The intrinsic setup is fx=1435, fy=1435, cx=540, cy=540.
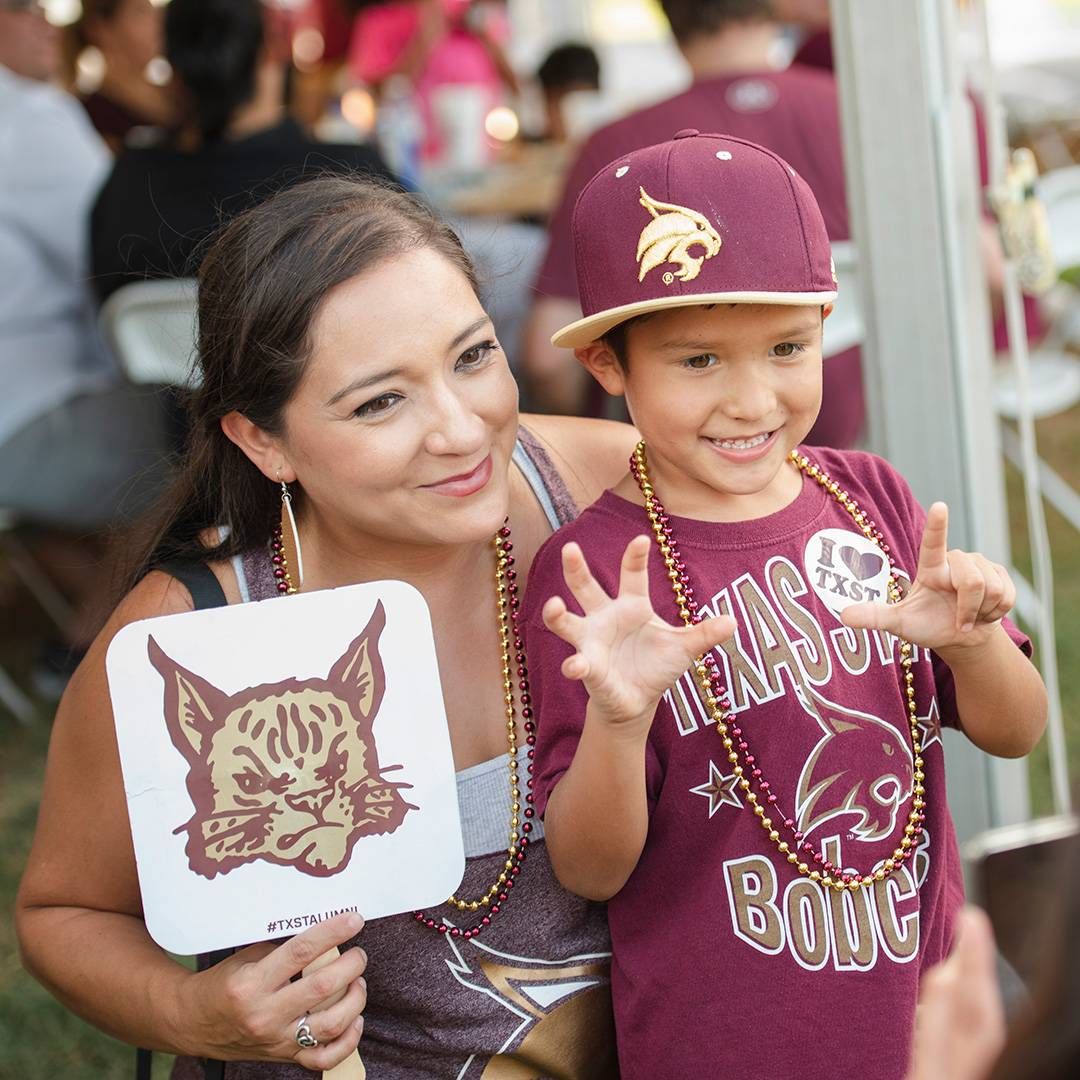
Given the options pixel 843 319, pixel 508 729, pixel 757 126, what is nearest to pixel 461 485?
pixel 508 729

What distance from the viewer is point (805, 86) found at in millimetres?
3426

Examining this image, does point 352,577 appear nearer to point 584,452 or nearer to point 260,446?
point 260,446

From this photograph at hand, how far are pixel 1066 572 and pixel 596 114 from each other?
9.09 ft

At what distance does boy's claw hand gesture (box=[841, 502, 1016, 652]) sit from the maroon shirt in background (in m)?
2.12

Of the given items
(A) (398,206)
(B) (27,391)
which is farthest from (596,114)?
(A) (398,206)

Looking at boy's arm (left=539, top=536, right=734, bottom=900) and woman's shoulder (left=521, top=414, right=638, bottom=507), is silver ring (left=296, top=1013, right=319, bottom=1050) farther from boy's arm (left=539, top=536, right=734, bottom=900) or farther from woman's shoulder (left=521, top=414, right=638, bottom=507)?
woman's shoulder (left=521, top=414, right=638, bottom=507)

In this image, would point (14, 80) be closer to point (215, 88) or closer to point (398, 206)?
point (215, 88)

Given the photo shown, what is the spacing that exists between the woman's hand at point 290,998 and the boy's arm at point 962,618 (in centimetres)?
63

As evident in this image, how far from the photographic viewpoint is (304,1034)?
147 centimetres

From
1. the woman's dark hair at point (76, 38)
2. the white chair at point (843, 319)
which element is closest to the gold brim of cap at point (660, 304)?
the white chair at point (843, 319)

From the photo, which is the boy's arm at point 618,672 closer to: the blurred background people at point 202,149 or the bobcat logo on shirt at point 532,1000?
the bobcat logo on shirt at point 532,1000

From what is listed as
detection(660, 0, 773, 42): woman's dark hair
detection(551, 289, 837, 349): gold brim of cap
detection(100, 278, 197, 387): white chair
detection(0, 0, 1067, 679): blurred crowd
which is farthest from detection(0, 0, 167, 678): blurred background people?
detection(551, 289, 837, 349): gold brim of cap

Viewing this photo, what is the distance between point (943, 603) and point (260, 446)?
798 mm

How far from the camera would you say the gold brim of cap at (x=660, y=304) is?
134cm
